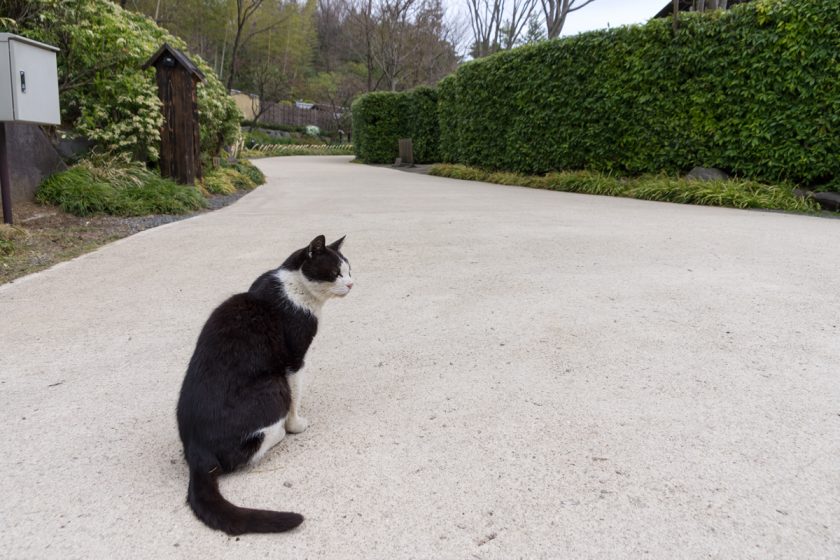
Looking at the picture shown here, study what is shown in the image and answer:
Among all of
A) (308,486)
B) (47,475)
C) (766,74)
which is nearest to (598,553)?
(308,486)

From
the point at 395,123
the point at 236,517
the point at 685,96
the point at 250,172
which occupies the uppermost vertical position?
the point at 395,123

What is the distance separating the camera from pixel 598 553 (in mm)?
1600

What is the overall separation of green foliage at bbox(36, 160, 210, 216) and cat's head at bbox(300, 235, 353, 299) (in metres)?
5.44

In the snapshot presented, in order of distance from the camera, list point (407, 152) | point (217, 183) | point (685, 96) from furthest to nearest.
→ point (407, 152)
point (217, 183)
point (685, 96)

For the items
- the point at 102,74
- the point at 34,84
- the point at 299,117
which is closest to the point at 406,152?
the point at 102,74

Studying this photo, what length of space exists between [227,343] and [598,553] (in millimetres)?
1360

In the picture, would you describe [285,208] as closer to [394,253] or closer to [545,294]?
[394,253]

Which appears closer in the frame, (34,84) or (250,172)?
(34,84)

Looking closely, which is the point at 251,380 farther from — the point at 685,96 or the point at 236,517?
the point at 685,96

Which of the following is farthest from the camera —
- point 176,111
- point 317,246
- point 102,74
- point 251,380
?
point 176,111

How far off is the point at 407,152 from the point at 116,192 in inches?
541

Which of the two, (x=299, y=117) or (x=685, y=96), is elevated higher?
(x=299, y=117)

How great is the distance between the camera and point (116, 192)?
7004mm

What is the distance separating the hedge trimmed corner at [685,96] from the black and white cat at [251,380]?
8.43 meters
